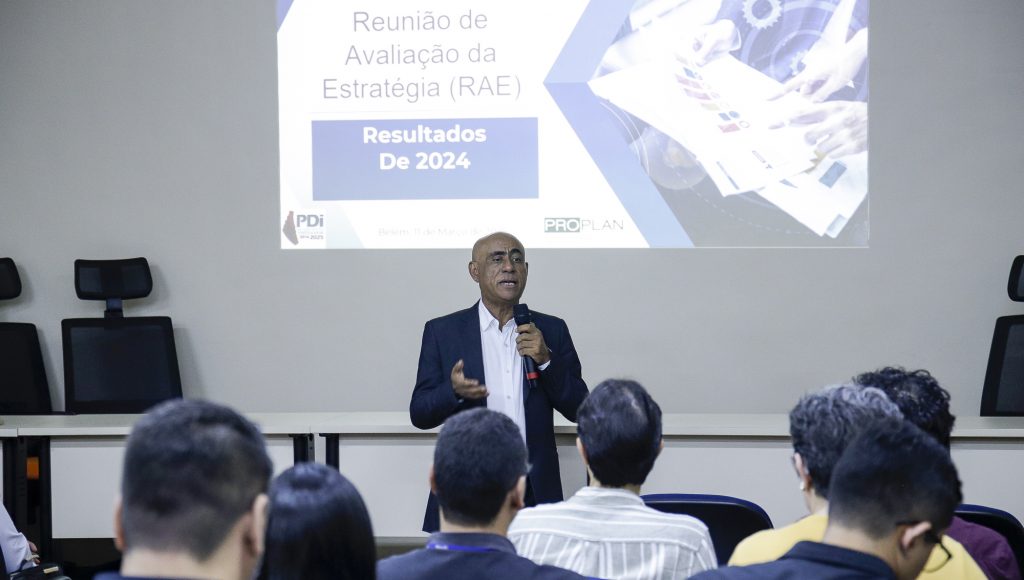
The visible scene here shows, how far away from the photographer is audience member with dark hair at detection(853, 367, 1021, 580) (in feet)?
5.31

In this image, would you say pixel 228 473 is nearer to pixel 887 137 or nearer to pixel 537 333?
pixel 537 333

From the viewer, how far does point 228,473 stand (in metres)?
0.88

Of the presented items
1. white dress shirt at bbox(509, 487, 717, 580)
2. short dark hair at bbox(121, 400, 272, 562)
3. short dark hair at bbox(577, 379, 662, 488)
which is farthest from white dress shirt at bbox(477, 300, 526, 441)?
short dark hair at bbox(121, 400, 272, 562)

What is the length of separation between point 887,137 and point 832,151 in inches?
13.5

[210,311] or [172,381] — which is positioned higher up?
[210,311]

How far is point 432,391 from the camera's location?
3076 millimetres

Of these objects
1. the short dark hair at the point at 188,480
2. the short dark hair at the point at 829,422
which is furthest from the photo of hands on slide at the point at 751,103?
the short dark hair at the point at 188,480

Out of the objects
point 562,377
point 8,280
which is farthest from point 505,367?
point 8,280

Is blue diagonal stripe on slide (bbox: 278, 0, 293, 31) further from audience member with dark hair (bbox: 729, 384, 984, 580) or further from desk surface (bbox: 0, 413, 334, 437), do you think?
audience member with dark hair (bbox: 729, 384, 984, 580)

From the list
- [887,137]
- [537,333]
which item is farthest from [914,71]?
[537,333]

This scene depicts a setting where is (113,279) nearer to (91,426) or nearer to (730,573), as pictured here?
(91,426)

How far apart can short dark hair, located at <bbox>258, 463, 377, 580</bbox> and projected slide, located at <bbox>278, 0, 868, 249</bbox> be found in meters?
3.86

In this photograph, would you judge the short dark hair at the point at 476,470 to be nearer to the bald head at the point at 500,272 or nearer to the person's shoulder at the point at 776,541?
the person's shoulder at the point at 776,541

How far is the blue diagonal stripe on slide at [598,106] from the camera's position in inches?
195
